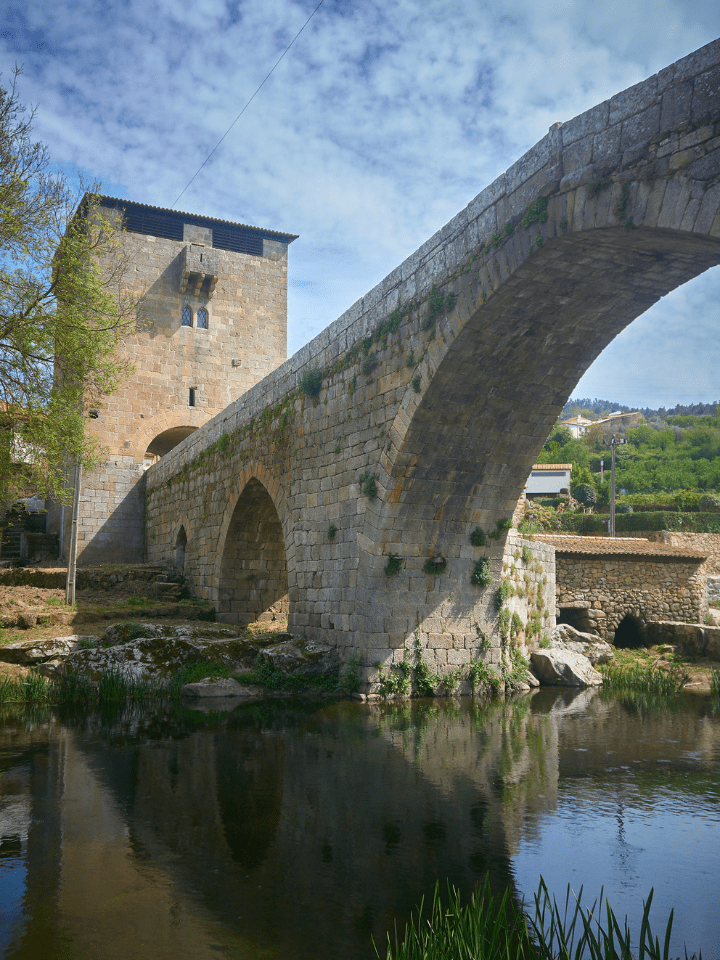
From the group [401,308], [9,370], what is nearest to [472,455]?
[401,308]

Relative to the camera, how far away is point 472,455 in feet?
30.6

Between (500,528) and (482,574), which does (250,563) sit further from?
(500,528)

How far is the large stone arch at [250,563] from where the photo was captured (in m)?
14.1

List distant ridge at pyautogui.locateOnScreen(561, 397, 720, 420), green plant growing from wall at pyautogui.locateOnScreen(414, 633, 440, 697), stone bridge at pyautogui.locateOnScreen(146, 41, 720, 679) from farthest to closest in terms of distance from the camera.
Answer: distant ridge at pyautogui.locateOnScreen(561, 397, 720, 420)
green plant growing from wall at pyautogui.locateOnScreen(414, 633, 440, 697)
stone bridge at pyautogui.locateOnScreen(146, 41, 720, 679)

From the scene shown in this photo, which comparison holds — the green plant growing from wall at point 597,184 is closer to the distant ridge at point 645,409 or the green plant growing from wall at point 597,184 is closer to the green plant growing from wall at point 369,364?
the green plant growing from wall at point 369,364

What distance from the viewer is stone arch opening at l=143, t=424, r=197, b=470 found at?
75.9ft

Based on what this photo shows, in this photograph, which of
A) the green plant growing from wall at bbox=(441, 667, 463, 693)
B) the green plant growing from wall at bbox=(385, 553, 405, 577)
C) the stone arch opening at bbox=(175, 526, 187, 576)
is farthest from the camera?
the stone arch opening at bbox=(175, 526, 187, 576)

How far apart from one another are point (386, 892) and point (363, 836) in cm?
87

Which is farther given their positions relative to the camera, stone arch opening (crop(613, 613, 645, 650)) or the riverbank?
stone arch opening (crop(613, 613, 645, 650))

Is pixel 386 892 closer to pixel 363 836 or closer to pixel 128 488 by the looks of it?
pixel 363 836

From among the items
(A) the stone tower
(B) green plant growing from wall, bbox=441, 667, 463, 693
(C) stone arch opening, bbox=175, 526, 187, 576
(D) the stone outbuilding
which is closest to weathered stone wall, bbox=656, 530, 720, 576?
(D) the stone outbuilding

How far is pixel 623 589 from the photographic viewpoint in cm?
1597

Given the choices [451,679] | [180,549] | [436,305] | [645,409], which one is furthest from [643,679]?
[645,409]

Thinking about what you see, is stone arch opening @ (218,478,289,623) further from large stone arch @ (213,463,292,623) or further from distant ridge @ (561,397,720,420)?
distant ridge @ (561,397,720,420)
